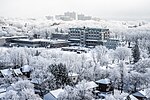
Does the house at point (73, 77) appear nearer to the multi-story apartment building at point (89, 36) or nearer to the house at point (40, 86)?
the house at point (40, 86)

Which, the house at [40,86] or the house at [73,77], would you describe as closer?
the house at [40,86]

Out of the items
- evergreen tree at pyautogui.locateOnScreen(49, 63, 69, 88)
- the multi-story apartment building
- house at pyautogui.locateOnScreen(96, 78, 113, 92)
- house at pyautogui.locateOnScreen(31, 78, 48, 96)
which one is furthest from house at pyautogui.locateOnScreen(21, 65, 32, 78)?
the multi-story apartment building

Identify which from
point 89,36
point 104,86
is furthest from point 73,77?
point 89,36

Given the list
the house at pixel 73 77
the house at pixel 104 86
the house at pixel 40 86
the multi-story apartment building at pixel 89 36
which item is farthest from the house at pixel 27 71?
the multi-story apartment building at pixel 89 36

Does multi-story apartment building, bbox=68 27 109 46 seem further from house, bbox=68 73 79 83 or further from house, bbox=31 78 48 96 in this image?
house, bbox=31 78 48 96

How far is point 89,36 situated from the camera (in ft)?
99.8

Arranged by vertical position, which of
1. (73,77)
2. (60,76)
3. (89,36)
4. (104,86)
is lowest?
(104,86)

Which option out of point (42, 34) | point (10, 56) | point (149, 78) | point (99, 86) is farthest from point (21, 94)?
point (42, 34)

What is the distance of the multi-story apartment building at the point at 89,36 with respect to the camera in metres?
29.7

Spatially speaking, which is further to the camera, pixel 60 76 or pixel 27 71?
pixel 27 71

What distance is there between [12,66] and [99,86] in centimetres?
707

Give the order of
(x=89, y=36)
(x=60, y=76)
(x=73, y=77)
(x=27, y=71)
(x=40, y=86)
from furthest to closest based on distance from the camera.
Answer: (x=89, y=36), (x=27, y=71), (x=73, y=77), (x=40, y=86), (x=60, y=76)

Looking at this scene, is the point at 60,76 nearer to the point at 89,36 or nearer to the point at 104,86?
the point at 104,86

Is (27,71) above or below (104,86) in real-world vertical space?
above
